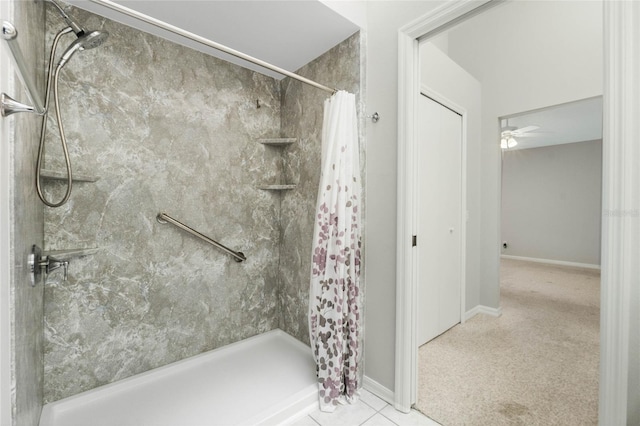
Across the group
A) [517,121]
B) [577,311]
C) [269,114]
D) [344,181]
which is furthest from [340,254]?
[517,121]

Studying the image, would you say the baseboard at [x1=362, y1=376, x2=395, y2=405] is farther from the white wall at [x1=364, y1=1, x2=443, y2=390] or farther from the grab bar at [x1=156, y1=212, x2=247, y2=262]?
the grab bar at [x1=156, y1=212, x2=247, y2=262]

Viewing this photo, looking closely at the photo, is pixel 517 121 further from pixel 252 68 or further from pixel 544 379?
pixel 252 68

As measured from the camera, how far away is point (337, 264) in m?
1.65

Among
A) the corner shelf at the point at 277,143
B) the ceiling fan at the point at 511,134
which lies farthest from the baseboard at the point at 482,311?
the ceiling fan at the point at 511,134

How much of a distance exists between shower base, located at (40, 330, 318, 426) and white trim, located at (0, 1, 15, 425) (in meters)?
0.97

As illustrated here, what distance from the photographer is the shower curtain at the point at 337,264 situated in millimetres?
1643

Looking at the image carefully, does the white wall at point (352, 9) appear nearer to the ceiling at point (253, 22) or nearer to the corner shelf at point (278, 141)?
the ceiling at point (253, 22)

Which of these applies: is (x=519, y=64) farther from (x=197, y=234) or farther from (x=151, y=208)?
(x=151, y=208)

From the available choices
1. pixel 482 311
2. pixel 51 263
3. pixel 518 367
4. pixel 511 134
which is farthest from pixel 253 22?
pixel 511 134

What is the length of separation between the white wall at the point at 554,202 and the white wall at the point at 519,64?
11.7ft

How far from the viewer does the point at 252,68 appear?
7.70 ft

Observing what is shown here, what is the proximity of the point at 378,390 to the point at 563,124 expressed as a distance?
533cm

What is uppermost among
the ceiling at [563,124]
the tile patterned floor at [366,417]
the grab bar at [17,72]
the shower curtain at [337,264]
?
the ceiling at [563,124]

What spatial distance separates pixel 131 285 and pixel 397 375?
1.79 meters
